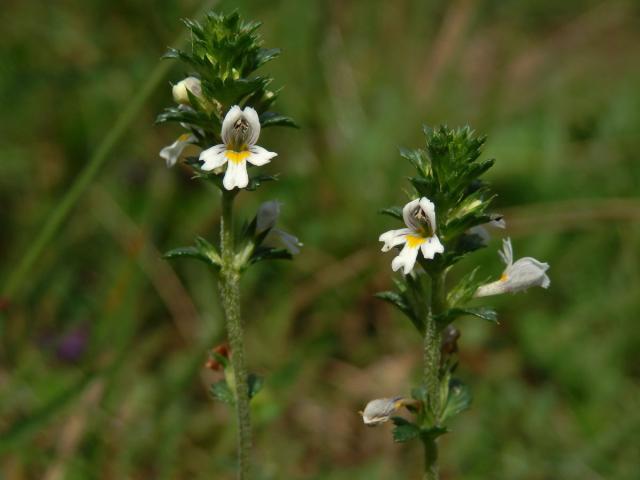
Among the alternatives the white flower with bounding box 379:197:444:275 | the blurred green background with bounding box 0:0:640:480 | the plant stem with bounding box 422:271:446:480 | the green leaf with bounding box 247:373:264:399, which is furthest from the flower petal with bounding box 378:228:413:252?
the blurred green background with bounding box 0:0:640:480

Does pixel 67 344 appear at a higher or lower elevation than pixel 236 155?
higher

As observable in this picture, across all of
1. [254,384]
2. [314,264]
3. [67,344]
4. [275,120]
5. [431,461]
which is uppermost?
[314,264]

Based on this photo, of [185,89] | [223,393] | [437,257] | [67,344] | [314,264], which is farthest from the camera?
[314,264]

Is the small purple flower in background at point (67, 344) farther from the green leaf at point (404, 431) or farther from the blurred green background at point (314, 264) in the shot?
the green leaf at point (404, 431)

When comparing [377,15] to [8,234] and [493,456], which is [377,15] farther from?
[493,456]

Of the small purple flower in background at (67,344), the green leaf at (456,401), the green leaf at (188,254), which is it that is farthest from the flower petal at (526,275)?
the small purple flower in background at (67,344)

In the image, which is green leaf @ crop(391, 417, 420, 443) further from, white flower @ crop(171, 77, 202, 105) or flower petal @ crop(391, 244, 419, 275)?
white flower @ crop(171, 77, 202, 105)

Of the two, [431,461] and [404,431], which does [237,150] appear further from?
[431,461]

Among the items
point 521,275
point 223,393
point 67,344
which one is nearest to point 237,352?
point 223,393
